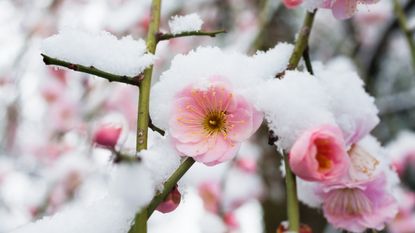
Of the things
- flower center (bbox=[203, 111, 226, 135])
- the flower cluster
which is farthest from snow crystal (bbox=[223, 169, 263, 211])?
flower center (bbox=[203, 111, 226, 135])

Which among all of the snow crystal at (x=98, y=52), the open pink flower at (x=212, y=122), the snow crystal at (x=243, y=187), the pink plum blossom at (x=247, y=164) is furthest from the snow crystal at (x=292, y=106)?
the snow crystal at (x=243, y=187)

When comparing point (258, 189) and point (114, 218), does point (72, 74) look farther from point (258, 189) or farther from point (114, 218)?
point (114, 218)

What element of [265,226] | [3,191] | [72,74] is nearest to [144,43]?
[265,226]

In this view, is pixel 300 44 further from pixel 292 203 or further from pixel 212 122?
pixel 292 203

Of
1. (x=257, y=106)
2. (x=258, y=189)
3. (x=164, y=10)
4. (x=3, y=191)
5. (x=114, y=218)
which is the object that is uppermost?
(x=164, y=10)

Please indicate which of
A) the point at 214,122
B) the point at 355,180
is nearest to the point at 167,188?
the point at 214,122

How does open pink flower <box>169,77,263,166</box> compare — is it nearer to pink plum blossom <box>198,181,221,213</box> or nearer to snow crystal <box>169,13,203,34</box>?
snow crystal <box>169,13,203,34</box>
